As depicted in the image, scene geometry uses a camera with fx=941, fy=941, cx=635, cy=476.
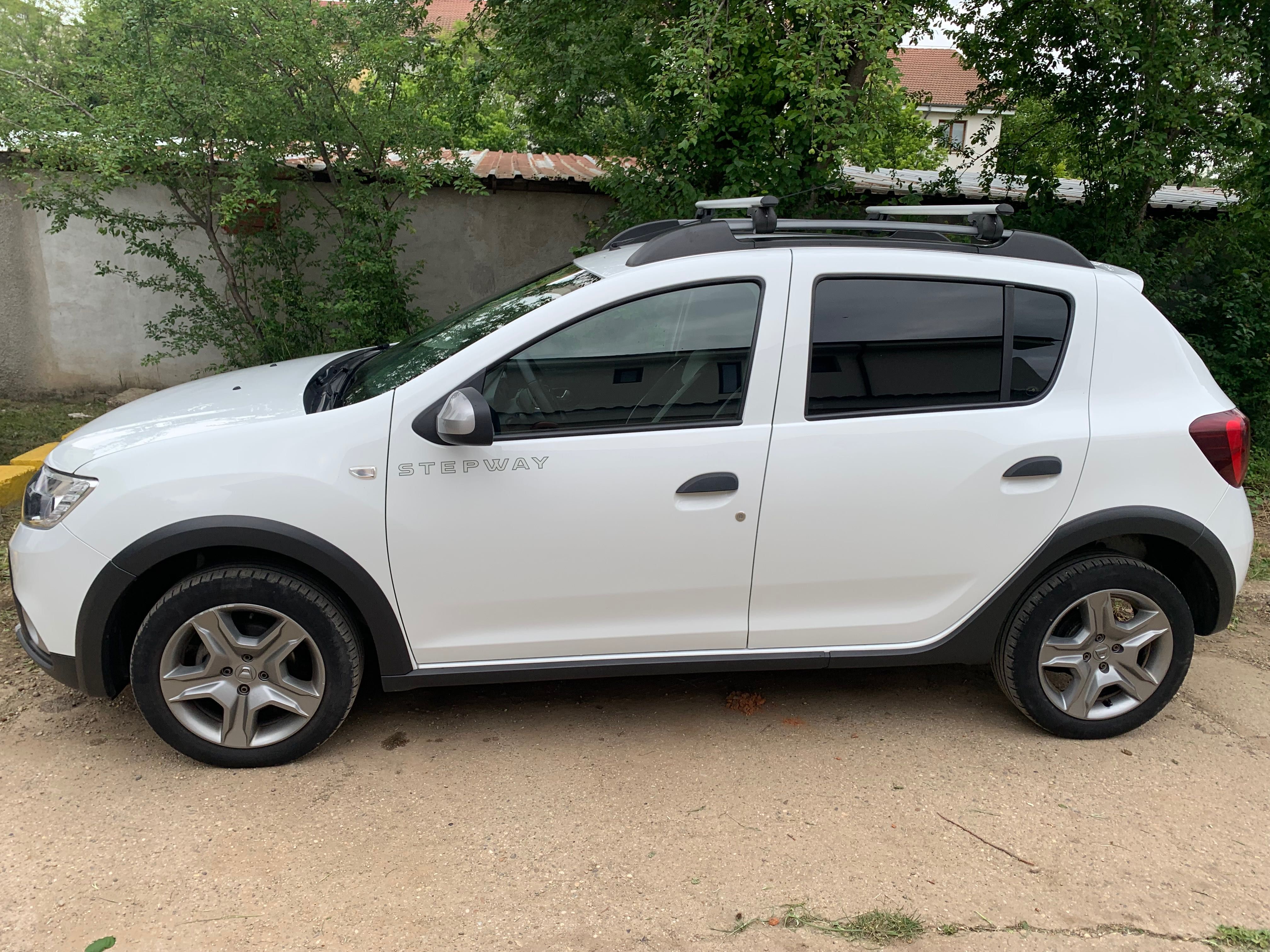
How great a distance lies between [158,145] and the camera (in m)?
6.00

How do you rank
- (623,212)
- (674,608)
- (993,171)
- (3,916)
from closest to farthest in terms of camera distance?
(3,916)
(674,608)
(623,212)
(993,171)

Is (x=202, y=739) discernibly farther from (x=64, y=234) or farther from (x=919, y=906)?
(x=64, y=234)

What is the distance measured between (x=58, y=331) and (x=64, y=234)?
34.3 inches

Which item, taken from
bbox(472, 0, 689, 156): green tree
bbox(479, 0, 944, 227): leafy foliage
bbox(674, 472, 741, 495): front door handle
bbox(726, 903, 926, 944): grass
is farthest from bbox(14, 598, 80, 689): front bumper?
bbox(472, 0, 689, 156): green tree

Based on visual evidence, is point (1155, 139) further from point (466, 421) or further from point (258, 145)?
point (258, 145)

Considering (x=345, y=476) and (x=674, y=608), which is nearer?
(x=345, y=476)

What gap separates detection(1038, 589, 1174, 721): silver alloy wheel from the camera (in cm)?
346

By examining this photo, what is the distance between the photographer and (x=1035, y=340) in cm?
335

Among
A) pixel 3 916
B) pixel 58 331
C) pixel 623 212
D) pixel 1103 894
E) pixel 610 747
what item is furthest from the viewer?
Result: pixel 58 331

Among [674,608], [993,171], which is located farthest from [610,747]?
[993,171]

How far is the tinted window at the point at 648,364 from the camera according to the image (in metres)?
3.16

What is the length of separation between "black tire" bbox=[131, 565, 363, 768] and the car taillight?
3.05m

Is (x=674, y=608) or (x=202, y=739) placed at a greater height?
(x=674, y=608)

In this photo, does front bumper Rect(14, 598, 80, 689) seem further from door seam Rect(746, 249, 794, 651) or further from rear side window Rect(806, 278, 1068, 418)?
rear side window Rect(806, 278, 1068, 418)
